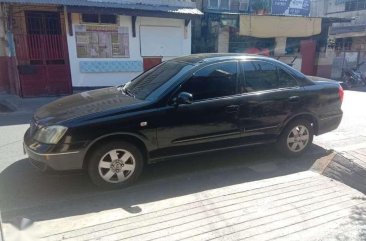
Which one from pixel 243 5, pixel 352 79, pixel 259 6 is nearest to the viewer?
pixel 352 79

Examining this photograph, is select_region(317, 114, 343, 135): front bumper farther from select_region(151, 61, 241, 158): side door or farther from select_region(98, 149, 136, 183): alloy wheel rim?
select_region(98, 149, 136, 183): alloy wheel rim

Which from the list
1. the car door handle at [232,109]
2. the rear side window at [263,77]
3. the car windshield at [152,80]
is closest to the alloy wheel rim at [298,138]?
the rear side window at [263,77]

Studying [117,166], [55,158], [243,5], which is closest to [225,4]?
[243,5]

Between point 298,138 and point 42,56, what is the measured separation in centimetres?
929

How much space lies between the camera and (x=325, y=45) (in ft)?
57.2

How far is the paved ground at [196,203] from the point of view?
122 inches

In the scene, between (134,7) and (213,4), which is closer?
(134,7)

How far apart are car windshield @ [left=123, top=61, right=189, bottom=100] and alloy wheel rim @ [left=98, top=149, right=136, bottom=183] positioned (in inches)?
31.3

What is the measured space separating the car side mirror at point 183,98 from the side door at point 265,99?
83 centimetres

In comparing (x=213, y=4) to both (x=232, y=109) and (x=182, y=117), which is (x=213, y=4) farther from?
(x=182, y=117)

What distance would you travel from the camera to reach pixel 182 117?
411 cm

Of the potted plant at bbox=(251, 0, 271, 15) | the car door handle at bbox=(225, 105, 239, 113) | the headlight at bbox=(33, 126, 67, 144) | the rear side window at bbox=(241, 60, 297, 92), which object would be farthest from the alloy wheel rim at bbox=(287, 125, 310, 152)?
the potted plant at bbox=(251, 0, 271, 15)

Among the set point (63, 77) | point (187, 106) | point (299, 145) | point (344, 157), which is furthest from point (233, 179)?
point (63, 77)

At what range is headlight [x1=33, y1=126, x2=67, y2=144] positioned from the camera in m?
3.60
